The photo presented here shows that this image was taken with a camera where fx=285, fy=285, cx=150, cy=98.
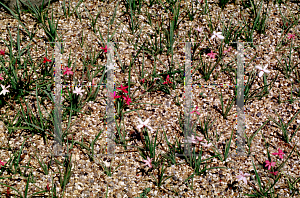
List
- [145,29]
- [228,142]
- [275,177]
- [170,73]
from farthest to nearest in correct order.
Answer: [145,29], [170,73], [228,142], [275,177]

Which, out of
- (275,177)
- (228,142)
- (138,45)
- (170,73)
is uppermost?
(138,45)

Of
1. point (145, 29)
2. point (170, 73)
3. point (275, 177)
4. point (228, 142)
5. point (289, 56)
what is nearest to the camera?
point (275, 177)

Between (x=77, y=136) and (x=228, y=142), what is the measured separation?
1299mm

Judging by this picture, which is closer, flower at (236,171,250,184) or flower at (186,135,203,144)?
flower at (236,171,250,184)

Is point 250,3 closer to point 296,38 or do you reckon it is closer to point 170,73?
point 296,38

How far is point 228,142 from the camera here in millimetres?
2449

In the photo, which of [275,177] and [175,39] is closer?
[275,177]

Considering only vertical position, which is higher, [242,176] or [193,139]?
[193,139]

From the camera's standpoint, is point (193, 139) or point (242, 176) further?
point (193, 139)

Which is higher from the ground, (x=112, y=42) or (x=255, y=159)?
(x=112, y=42)

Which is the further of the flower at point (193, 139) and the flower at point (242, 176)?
the flower at point (193, 139)

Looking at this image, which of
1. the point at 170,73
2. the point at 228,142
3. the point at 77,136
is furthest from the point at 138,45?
the point at 228,142

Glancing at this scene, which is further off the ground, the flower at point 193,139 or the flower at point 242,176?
the flower at point 193,139

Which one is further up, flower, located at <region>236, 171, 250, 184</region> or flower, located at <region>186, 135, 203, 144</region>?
flower, located at <region>186, 135, 203, 144</region>
